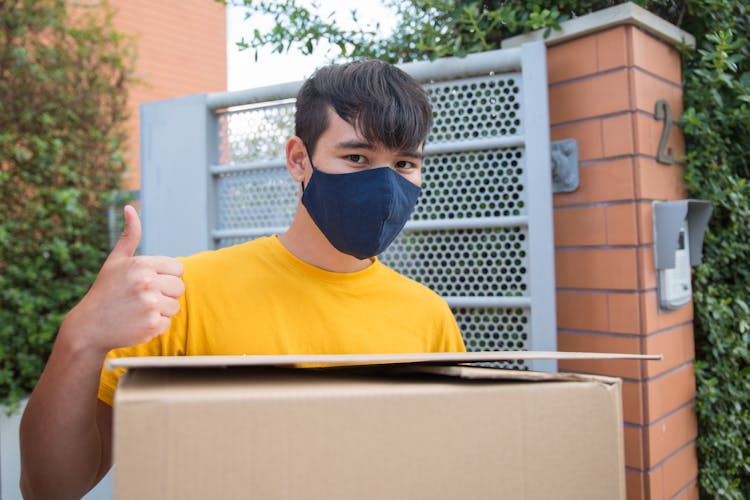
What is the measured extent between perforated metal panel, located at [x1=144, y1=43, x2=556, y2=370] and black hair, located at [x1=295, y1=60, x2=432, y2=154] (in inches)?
26.8

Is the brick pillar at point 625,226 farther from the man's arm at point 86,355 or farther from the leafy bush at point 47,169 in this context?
the leafy bush at point 47,169

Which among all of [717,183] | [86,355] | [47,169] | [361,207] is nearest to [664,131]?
[717,183]

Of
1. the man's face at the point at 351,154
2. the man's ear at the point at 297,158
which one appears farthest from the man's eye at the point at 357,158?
the man's ear at the point at 297,158

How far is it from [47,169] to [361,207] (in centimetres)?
318

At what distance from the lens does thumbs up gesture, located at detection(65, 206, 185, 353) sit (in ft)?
2.87

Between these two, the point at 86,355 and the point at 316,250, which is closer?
the point at 86,355

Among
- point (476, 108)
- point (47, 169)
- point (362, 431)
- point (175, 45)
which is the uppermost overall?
point (175, 45)

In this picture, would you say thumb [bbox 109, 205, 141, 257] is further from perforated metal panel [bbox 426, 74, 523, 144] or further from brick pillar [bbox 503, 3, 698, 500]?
brick pillar [bbox 503, 3, 698, 500]

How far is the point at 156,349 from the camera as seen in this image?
114 cm

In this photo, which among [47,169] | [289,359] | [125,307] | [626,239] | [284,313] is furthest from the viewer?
[47,169]

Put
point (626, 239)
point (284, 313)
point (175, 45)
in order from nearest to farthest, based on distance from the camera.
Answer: point (284, 313)
point (626, 239)
point (175, 45)

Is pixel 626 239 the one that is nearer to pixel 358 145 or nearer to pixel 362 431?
pixel 358 145

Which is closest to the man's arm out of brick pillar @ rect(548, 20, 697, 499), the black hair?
the black hair

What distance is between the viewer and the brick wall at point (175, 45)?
5562 mm
